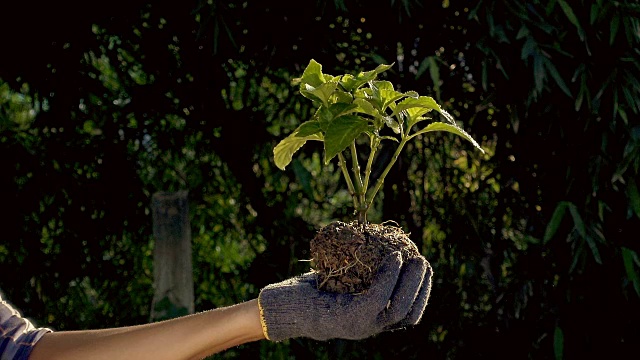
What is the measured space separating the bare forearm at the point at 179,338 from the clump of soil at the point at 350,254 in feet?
0.46

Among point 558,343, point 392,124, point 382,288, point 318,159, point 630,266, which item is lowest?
point 558,343

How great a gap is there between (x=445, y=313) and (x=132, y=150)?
52.5 inches

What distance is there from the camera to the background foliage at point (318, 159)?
2.82 meters

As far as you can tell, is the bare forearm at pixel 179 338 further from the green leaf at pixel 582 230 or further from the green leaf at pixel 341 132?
the green leaf at pixel 582 230

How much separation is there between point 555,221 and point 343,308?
1.58 metres

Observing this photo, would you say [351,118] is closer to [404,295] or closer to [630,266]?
[404,295]

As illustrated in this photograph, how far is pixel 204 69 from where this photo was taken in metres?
3.05

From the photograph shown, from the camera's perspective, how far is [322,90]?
4.83ft

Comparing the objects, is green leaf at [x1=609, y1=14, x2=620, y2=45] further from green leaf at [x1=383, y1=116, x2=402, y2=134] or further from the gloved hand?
the gloved hand

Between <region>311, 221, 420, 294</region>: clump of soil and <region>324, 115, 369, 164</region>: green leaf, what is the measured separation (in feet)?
0.47

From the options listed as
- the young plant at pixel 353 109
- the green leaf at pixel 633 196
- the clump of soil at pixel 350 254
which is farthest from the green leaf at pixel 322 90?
the green leaf at pixel 633 196

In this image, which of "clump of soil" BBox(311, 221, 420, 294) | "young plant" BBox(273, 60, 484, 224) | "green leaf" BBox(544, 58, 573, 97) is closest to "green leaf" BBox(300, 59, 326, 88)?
"young plant" BBox(273, 60, 484, 224)

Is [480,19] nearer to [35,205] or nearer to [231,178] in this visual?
[231,178]

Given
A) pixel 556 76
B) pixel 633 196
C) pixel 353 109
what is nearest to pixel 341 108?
pixel 353 109
